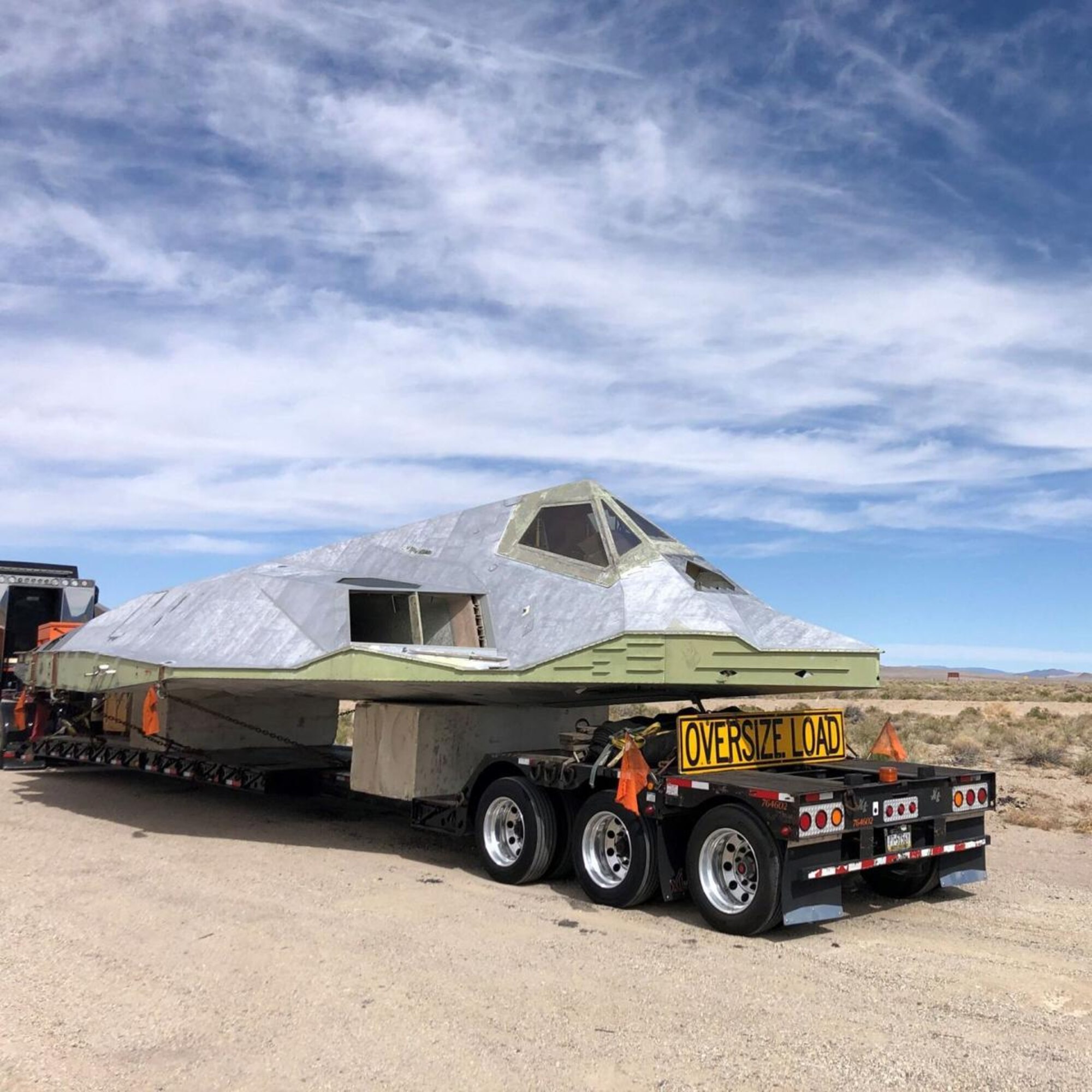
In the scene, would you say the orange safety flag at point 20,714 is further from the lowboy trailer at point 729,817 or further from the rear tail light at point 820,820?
the rear tail light at point 820,820

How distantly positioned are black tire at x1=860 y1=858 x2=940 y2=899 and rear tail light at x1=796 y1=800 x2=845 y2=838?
4.59 ft

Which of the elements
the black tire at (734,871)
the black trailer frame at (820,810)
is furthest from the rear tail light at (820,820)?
the black tire at (734,871)

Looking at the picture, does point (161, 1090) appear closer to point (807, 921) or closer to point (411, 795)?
point (807, 921)

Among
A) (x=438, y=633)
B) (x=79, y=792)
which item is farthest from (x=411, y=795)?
(x=79, y=792)

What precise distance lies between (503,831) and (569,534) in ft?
9.55

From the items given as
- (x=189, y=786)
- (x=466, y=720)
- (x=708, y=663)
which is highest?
(x=708, y=663)

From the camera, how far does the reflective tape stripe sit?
292 inches

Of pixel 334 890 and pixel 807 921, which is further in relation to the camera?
pixel 334 890

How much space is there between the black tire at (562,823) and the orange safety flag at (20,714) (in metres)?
12.0

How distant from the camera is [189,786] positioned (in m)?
16.1

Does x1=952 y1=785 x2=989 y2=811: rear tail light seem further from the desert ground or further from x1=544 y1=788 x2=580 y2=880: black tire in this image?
x1=544 y1=788 x2=580 y2=880: black tire

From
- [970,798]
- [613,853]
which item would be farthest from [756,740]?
[970,798]

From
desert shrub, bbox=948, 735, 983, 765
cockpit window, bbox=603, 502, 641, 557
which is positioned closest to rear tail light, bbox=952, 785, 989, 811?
cockpit window, bbox=603, 502, 641, 557

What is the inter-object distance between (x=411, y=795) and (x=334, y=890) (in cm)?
168
